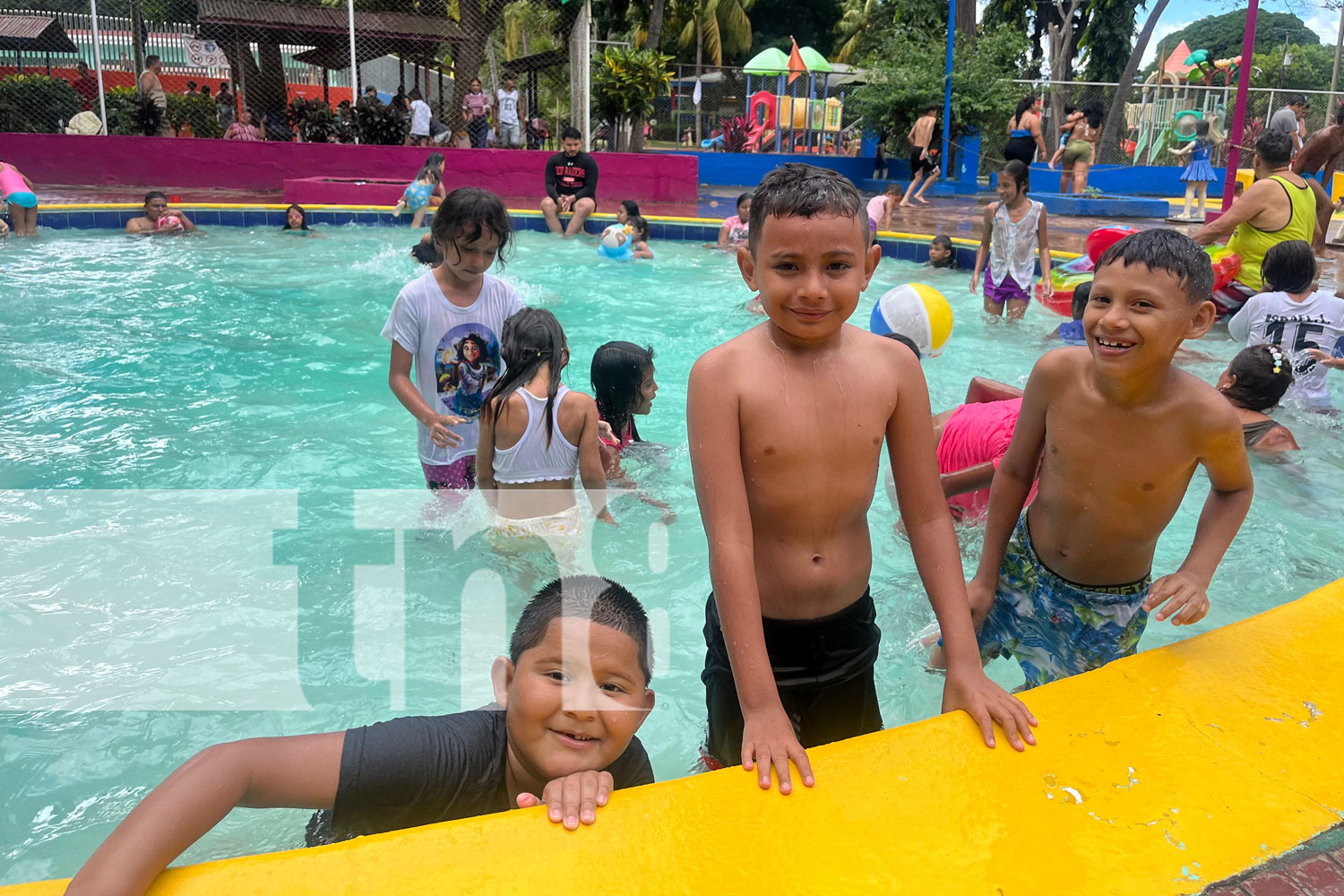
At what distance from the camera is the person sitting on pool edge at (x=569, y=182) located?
1407 cm

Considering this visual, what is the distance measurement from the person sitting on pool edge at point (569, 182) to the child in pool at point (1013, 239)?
691cm

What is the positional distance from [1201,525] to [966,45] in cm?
1961

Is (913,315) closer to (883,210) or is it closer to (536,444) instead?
(536,444)

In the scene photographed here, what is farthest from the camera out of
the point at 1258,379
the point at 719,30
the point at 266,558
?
the point at 719,30

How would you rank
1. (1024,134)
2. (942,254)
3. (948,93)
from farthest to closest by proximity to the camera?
(948,93), (1024,134), (942,254)

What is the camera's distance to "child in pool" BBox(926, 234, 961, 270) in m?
11.4

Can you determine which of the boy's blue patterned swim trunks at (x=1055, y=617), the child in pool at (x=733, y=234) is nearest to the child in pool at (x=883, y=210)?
the child in pool at (x=733, y=234)

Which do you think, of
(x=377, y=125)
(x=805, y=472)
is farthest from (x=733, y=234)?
(x=805, y=472)

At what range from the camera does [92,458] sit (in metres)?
5.73

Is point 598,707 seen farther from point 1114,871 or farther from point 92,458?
point 92,458

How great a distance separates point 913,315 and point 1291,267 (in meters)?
2.15

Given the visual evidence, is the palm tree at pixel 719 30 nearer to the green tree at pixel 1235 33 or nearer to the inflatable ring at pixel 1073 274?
the inflatable ring at pixel 1073 274

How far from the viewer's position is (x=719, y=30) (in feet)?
125

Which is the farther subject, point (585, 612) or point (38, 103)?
point (38, 103)
